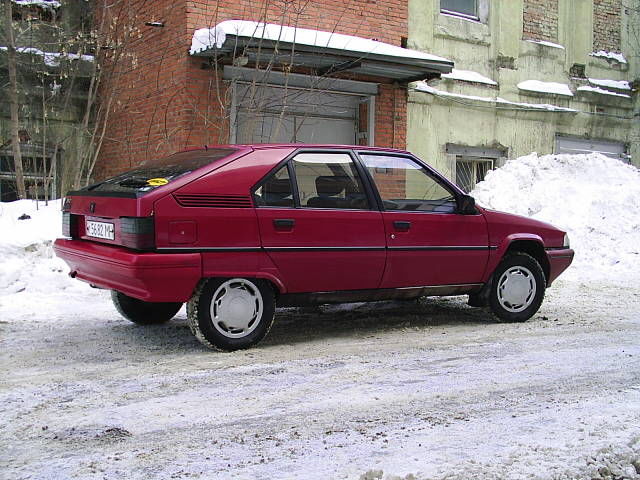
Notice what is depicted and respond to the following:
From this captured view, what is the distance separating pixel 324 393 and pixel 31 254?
199 inches

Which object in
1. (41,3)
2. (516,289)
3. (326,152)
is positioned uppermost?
(41,3)

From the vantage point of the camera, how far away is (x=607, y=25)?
52.2ft

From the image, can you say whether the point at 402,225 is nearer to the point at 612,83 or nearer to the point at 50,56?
the point at 50,56

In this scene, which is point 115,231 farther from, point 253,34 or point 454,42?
point 454,42

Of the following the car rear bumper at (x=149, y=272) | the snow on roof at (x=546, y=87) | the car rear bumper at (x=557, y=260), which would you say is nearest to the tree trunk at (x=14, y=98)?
the car rear bumper at (x=149, y=272)

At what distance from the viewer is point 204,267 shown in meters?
4.83

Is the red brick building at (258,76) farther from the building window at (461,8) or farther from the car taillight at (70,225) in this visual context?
the car taillight at (70,225)

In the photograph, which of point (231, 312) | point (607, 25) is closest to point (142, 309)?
point (231, 312)

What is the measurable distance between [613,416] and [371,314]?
3.25 metres

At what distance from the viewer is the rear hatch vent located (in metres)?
4.79

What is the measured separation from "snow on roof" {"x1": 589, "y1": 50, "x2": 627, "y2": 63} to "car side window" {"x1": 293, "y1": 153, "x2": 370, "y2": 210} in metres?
12.1

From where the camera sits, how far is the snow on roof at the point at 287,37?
30.7 ft

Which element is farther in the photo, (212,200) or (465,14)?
(465,14)

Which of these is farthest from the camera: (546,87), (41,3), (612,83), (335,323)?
(612,83)
